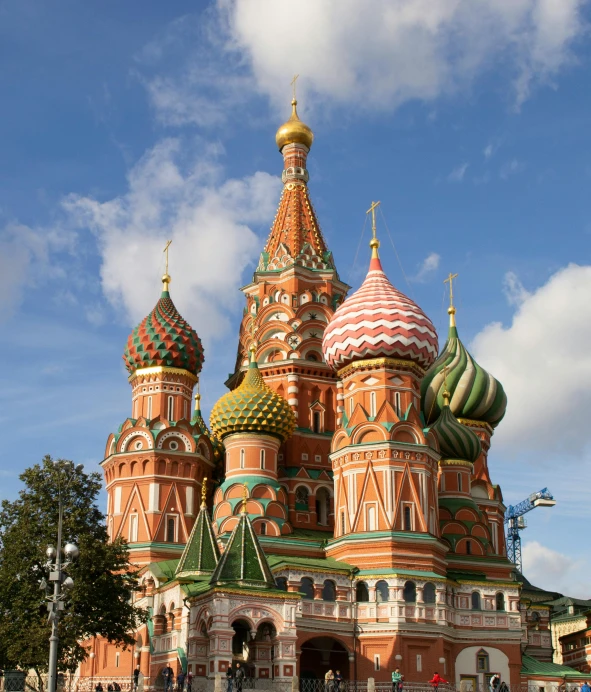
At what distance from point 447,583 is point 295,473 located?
7692 mm

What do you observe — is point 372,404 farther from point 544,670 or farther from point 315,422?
point 544,670

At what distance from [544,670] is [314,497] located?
33.5ft

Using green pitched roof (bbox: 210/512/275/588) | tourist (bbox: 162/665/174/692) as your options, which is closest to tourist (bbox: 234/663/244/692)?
tourist (bbox: 162/665/174/692)

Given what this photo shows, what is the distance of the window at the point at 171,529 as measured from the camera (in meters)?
37.9

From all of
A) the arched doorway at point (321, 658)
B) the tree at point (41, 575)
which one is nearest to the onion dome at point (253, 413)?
the arched doorway at point (321, 658)

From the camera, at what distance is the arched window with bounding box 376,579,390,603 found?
110ft

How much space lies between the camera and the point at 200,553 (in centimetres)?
3219

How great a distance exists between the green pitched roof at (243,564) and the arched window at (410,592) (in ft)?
20.6

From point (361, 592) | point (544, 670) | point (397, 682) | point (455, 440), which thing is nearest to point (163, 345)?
point (455, 440)

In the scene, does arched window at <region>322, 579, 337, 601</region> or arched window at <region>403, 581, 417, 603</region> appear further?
arched window at <region>403, 581, 417, 603</region>

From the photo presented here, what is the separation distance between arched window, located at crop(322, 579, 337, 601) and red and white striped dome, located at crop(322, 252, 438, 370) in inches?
318

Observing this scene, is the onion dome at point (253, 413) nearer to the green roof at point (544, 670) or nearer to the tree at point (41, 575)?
the tree at point (41, 575)

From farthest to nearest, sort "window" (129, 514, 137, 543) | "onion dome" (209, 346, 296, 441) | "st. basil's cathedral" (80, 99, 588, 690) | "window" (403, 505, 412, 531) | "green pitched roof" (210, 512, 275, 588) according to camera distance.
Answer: "window" (129, 514, 137, 543), "onion dome" (209, 346, 296, 441), "window" (403, 505, 412, 531), "st. basil's cathedral" (80, 99, 588, 690), "green pitched roof" (210, 512, 275, 588)

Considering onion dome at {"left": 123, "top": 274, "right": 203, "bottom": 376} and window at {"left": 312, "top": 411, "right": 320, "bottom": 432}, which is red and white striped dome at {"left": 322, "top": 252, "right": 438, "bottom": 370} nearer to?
window at {"left": 312, "top": 411, "right": 320, "bottom": 432}
